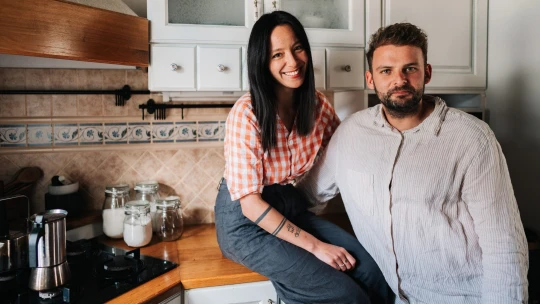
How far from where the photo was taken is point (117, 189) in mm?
1818

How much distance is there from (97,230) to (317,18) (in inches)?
51.2

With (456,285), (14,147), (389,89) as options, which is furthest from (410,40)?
(14,147)

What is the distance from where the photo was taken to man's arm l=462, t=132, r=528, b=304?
1.18 m

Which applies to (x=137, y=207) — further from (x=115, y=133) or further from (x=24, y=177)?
(x=24, y=177)

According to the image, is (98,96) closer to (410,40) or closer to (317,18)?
(317,18)

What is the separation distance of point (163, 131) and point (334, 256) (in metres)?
0.99

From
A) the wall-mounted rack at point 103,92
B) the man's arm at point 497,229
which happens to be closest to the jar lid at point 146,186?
the wall-mounted rack at point 103,92

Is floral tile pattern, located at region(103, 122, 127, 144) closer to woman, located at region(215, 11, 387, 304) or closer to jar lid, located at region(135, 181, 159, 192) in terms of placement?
jar lid, located at region(135, 181, 159, 192)

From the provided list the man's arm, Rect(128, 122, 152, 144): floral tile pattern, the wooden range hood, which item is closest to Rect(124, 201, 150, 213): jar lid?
Rect(128, 122, 152, 144): floral tile pattern

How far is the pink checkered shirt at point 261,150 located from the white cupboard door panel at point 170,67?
0.29 m

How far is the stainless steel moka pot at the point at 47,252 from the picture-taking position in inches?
49.3

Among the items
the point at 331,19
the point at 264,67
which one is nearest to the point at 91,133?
the point at 264,67

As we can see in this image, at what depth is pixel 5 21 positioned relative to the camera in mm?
1175

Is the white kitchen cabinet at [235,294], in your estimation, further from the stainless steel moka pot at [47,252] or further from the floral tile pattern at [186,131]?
the floral tile pattern at [186,131]
